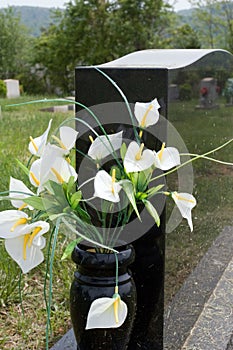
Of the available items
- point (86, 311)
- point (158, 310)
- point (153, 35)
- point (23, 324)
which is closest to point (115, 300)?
point (86, 311)

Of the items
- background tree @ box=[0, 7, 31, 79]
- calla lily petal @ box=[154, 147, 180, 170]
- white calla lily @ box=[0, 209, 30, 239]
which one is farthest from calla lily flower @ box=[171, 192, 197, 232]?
background tree @ box=[0, 7, 31, 79]

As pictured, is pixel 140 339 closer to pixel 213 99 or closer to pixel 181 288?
pixel 181 288

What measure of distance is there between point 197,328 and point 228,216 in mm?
740

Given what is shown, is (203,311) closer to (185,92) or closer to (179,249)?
(179,249)

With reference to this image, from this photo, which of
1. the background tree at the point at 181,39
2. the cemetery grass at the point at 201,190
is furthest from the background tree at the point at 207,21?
the cemetery grass at the point at 201,190

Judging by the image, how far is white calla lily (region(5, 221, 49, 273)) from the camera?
1.34 metres

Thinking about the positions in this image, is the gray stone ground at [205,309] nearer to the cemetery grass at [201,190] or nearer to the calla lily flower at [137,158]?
the cemetery grass at [201,190]

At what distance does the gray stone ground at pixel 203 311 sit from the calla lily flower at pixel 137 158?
2.25 feet

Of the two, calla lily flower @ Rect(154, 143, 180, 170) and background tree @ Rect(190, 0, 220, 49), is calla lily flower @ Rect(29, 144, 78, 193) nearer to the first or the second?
calla lily flower @ Rect(154, 143, 180, 170)

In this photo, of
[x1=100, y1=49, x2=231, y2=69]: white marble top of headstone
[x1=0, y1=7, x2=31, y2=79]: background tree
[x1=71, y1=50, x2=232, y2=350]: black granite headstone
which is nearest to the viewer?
[x1=71, y1=50, x2=232, y2=350]: black granite headstone

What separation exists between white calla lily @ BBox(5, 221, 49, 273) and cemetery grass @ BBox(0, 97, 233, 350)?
586 mm

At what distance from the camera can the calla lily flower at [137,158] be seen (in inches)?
56.9

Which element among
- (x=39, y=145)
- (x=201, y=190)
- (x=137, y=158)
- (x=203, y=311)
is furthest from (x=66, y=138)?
(x=203, y=311)

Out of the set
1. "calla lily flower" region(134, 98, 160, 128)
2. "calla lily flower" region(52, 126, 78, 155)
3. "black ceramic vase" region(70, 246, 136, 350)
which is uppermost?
"calla lily flower" region(134, 98, 160, 128)
